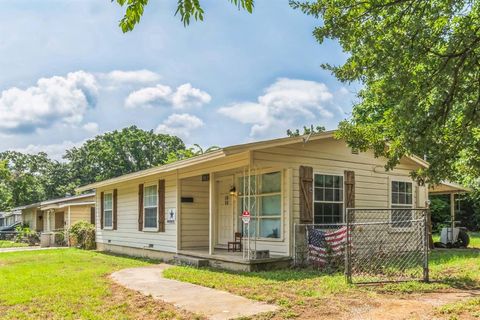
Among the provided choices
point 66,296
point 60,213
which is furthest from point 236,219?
point 60,213

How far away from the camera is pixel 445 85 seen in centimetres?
541

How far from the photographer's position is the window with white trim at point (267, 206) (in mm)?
10193

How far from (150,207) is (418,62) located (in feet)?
32.8

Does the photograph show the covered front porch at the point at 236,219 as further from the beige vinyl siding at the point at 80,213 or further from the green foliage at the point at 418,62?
the beige vinyl siding at the point at 80,213

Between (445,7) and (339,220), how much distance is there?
658 cm

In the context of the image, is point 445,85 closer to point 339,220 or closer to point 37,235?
point 339,220

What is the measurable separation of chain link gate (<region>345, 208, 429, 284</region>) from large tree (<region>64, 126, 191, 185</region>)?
4291 cm

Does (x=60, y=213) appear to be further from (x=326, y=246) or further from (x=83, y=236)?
(x=326, y=246)

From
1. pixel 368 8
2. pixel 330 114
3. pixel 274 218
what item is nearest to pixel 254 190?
pixel 274 218

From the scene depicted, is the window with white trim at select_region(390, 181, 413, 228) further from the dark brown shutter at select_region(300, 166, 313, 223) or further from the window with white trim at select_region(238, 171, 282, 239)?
the window with white trim at select_region(238, 171, 282, 239)

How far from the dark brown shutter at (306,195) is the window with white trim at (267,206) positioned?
0.49 m

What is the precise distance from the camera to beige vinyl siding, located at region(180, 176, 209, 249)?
1234 centimetres

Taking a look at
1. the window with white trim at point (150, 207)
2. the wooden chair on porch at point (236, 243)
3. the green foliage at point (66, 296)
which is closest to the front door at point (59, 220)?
the window with white trim at point (150, 207)

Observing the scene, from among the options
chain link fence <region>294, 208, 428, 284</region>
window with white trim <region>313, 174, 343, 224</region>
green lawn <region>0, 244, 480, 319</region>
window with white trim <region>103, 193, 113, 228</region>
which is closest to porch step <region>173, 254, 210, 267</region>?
green lawn <region>0, 244, 480, 319</region>
